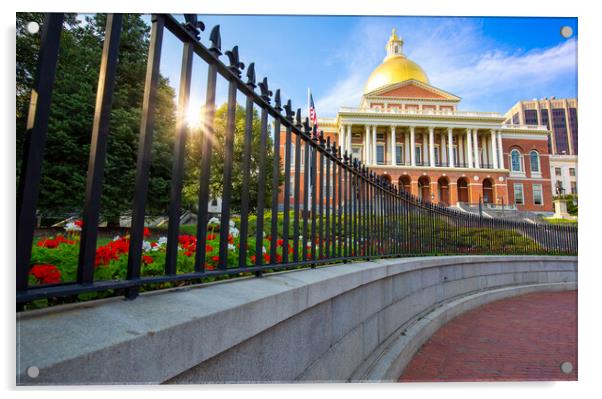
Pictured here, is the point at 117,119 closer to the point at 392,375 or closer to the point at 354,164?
the point at 354,164

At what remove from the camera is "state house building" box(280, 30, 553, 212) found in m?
41.4

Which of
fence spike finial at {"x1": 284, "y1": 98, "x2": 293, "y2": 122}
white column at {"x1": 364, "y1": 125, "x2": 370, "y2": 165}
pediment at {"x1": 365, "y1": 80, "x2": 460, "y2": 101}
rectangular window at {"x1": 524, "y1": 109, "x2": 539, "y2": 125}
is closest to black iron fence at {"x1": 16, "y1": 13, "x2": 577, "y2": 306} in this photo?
fence spike finial at {"x1": 284, "y1": 98, "x2": 293, "y2": 122}

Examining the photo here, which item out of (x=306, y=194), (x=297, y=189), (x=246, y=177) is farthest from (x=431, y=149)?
(x=246, y=177)

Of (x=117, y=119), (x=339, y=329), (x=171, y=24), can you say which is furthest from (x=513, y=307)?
(x=117, y=119)

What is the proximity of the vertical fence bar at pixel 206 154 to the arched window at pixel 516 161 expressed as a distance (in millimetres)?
49863

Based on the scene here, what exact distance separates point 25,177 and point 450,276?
651 centimetres

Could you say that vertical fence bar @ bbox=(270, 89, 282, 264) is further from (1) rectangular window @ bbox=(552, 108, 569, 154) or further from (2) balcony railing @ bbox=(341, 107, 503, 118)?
(2) balcony railing @ bbox=(341, 107, 503, 118)

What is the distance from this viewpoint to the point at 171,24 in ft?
4.77

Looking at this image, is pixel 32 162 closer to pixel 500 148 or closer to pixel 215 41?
pixel 215 41

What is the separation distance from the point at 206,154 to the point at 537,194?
50.8 meters

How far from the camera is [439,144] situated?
44188 mm

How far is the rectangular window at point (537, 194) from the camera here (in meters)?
43.2

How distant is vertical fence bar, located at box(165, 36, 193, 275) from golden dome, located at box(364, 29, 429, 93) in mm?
45525

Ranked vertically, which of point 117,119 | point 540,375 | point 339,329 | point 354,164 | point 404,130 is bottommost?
point 540,375
